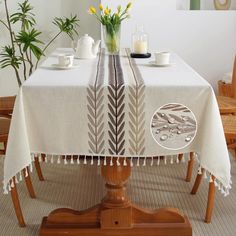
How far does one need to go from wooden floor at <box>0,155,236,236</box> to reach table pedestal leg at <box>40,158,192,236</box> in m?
0.15

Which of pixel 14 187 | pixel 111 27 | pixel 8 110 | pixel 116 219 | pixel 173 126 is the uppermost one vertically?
pixel 111 27

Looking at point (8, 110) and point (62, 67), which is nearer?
point (62, 67)

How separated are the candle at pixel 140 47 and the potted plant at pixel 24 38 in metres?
1.11

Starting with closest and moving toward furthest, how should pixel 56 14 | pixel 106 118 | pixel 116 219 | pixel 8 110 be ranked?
1. pixel 106 118
2. pixel 116 219
3. pixel 8 110
4. pixel 56 14

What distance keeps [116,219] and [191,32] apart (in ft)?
6.38

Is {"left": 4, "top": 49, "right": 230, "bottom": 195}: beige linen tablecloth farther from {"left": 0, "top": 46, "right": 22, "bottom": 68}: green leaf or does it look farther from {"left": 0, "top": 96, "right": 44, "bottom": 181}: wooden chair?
{"left": 0, "top": 46, "right": 22, "bottom": 68}: green leaf

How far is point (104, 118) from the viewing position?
6.03 ft

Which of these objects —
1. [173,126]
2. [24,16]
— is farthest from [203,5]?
[173,126]

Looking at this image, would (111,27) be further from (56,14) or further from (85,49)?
(56,14)

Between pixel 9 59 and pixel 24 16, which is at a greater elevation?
pixel 24 16

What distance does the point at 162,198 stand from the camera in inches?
102

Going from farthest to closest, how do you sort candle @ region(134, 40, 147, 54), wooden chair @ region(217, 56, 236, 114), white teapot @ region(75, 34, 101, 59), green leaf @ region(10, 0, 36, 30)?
1. green leaf @ region(10, 0, 36, 30)
2. wooden chair @ region(217, 56, 236, 114)
3. candle @ region(134, 40, 147, 54)
4. white teapot @ region(75, 34, 101, 59)

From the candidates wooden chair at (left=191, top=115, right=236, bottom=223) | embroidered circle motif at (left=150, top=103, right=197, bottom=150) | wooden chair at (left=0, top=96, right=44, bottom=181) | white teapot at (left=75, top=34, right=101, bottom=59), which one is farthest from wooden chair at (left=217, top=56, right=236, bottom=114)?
wooden chair at (left=0, top=96, right=44, bottom=181)

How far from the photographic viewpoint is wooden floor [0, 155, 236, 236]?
2305mm
